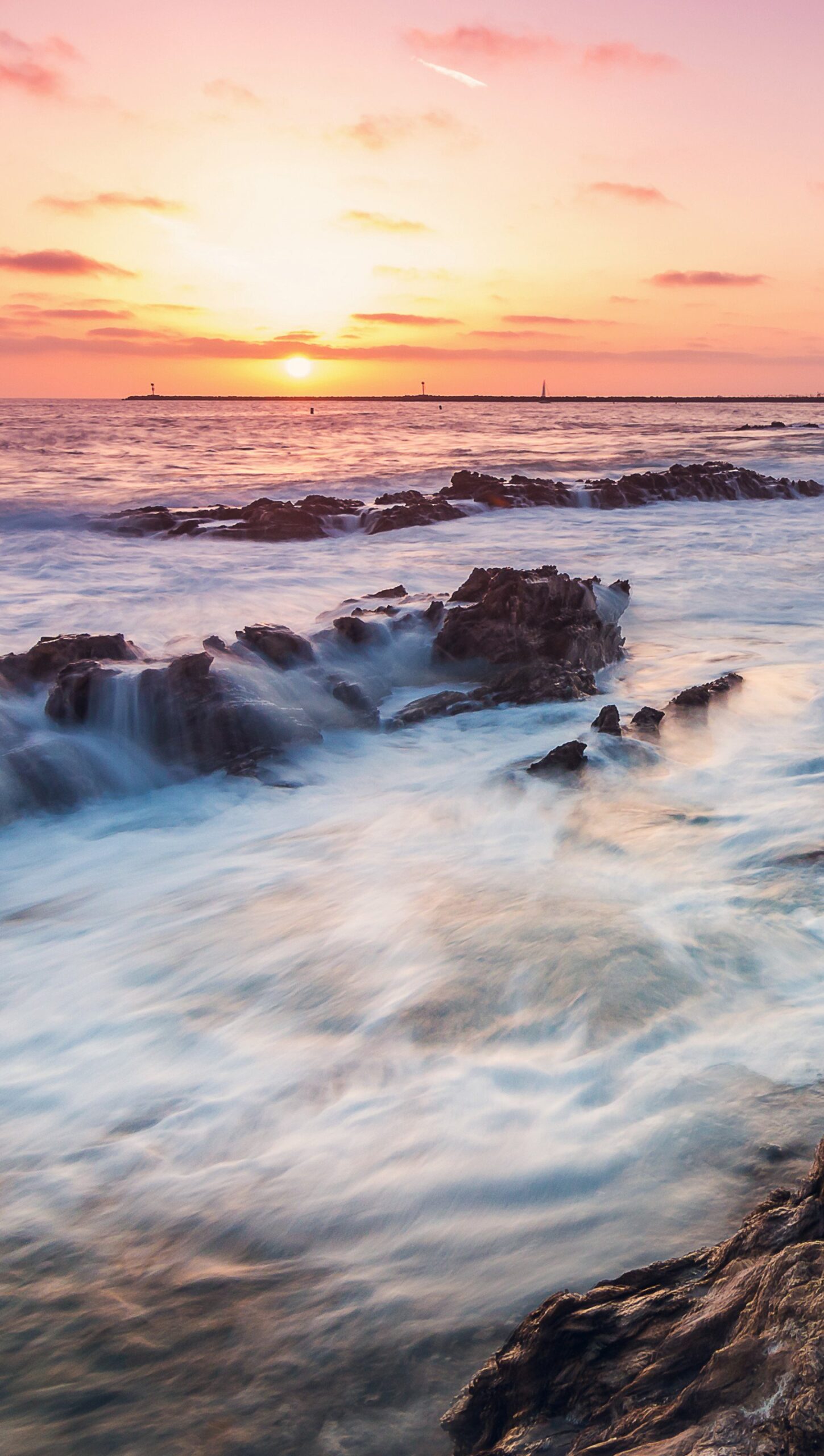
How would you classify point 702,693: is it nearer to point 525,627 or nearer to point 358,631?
point 525,627

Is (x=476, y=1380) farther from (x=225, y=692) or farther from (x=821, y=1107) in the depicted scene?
(x=225, y=692)

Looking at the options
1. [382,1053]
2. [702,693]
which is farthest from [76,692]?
[702,693]

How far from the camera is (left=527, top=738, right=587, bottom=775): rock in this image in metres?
6.78

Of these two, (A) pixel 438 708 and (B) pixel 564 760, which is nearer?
(B) pixel 564 760

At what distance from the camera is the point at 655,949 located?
448 centimetres

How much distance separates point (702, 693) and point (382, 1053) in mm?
5196

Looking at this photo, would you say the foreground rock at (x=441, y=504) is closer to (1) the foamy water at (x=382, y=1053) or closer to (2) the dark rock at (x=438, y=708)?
(2) the dark rock at (x=438, y=708)

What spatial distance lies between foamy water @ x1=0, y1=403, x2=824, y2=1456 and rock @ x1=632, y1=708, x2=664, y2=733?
0.43 ft

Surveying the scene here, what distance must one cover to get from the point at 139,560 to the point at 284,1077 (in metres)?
14.5

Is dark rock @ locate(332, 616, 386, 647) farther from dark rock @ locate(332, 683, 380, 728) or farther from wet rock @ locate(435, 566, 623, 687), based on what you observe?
dark rock @ locate(332, 683, 380, 728)

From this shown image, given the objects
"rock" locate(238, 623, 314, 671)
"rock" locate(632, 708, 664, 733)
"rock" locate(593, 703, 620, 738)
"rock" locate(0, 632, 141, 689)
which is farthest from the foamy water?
"rock" locate(0, 632, 141, 689)

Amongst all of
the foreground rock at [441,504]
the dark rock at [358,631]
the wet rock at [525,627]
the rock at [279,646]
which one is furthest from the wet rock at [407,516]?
the rock at [279,646]

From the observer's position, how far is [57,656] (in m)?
7.92

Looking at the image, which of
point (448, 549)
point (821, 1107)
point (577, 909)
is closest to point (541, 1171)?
point (821, 1107)
